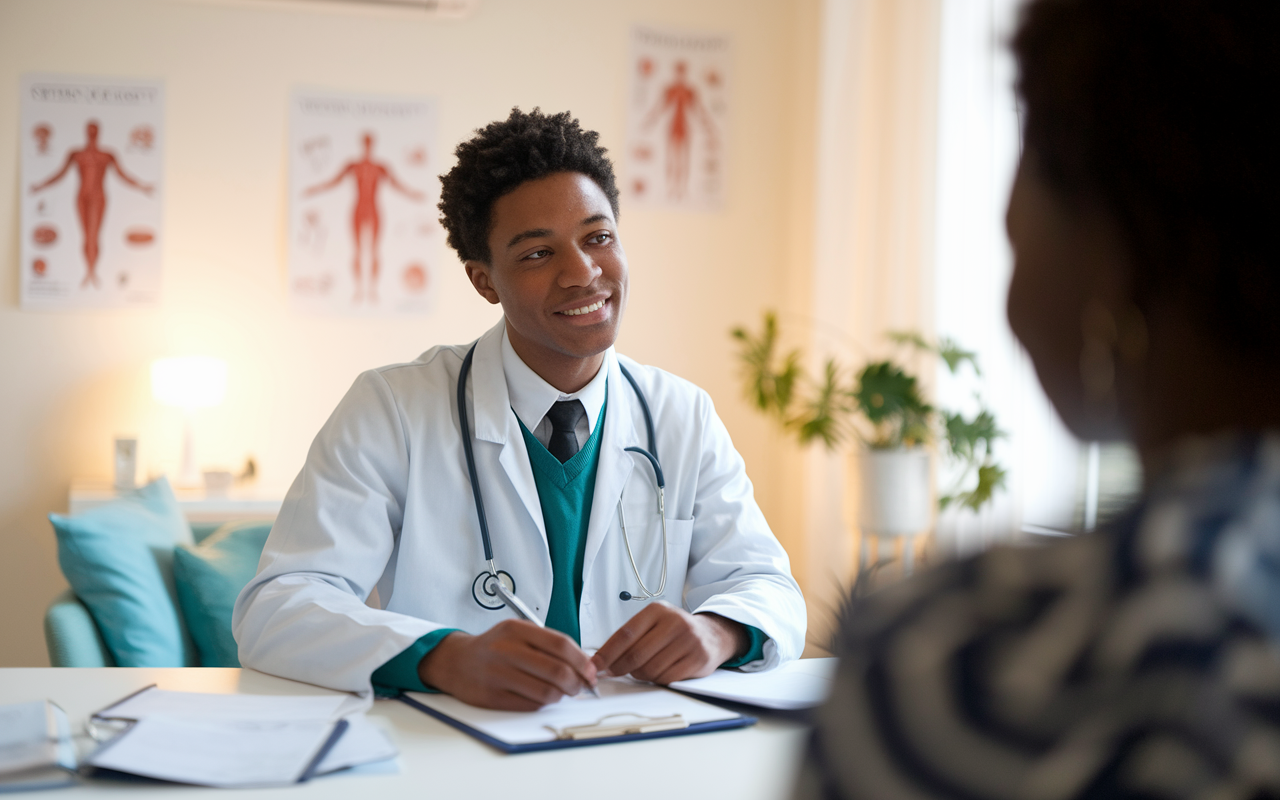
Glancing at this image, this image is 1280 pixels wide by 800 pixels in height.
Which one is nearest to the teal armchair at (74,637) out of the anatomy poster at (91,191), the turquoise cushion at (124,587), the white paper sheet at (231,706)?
the turquoise cushion at (124,587)

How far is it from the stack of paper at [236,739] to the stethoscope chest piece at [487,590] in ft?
1.22

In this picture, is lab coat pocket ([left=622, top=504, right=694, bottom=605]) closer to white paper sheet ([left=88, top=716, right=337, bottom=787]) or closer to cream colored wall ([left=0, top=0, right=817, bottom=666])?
white paper sheet ([left=88, top=716, right=337, bottom=787])

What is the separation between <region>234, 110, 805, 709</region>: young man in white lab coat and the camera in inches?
50.3

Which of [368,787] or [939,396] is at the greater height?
[939,396]

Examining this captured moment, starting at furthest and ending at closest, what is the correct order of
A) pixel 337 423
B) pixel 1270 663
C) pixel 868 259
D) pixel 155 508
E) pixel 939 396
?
pixel 868 259, pixel 939 396, pixel 155 508, pixel 337 423, pixel 1270 663

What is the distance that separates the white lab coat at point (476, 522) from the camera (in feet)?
Result: 4.36

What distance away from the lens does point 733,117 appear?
4.00 meters

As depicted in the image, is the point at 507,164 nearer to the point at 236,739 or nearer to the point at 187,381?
the point at 236,739

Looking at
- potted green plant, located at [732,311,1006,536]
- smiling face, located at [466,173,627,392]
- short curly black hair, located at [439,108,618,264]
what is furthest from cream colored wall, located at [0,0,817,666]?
smiling face, located at [466,173,627,392]

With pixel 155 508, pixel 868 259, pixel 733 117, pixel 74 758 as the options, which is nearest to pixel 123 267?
pixel 155 508

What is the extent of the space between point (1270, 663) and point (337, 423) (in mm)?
1312

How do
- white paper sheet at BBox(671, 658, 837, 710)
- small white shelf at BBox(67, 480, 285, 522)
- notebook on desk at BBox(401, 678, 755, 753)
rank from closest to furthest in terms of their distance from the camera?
notebook on desk at BBox(401, 678, 755, 753), white paper sheet at BBox(671, 658, 837, 710), small white shelf at BBox(67, 480, 285, 522)

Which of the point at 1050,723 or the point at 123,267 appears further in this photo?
the point at 123,267

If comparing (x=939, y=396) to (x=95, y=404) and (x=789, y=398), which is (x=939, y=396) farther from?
(x=95, y=404)
